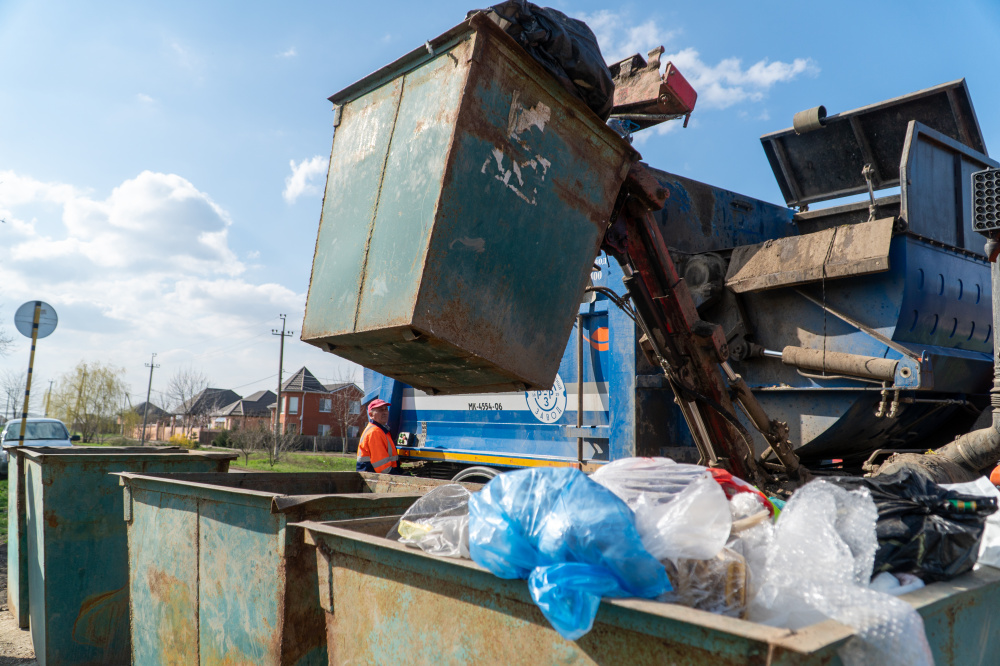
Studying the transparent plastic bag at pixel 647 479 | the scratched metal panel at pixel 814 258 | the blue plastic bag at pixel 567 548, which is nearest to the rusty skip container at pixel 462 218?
the transparent plastic bag at pixel 647 479

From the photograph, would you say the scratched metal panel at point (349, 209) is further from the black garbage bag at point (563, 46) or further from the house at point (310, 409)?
the house at point (310, 409)

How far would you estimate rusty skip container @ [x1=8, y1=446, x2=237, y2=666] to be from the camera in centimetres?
363

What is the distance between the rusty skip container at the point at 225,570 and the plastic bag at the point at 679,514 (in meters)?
1.20

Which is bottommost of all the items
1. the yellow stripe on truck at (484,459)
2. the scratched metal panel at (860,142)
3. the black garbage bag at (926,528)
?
the yellow stripe on truck at (484,459)

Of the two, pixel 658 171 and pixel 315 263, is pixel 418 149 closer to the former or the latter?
pixel 315 263

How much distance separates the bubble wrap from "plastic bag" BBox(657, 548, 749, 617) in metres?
0.04

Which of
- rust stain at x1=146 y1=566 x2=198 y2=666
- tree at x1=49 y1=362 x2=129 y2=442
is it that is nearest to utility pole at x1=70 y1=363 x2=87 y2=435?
tree at x1=49 y1=362 x2=129 y2=442

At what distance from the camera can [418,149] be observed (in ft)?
8.07

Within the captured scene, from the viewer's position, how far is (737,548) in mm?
1546

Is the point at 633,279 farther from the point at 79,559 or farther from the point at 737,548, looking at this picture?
the point at 79,559

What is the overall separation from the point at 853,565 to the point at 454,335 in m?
1.38

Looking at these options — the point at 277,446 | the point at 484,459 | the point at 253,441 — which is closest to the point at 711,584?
the point at 484,459

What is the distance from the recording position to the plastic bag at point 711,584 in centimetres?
142

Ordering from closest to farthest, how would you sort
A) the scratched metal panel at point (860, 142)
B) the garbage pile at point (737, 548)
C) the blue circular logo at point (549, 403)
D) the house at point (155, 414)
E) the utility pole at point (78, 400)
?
the garbage pile at point (737, 548) → the scratched metal panel at point (860, 142) → the blue circular logo at point (549, 403) → the utility pole at point (78, 400) → the house at point (155, 414)
